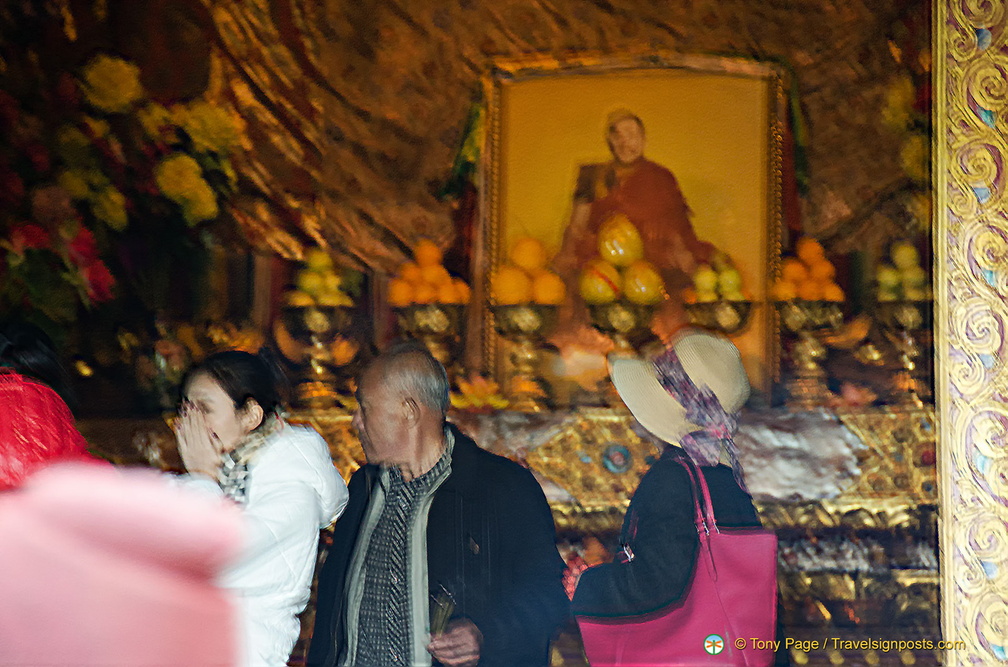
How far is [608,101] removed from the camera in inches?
143

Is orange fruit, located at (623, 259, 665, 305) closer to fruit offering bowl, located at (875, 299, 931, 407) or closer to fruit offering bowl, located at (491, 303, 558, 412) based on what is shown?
fruit offering bowl, located at (491, 303, 558, 412)

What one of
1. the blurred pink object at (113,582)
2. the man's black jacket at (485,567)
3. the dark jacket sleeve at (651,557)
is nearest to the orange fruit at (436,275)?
the man's black jacket at (485,567)

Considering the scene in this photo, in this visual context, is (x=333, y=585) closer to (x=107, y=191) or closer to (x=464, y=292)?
(x=464, y=292)

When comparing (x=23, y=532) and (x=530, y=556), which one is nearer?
(x=23, y=532)

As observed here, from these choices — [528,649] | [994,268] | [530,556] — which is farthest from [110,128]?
[994,268]

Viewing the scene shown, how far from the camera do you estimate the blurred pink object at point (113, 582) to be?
6.07ft

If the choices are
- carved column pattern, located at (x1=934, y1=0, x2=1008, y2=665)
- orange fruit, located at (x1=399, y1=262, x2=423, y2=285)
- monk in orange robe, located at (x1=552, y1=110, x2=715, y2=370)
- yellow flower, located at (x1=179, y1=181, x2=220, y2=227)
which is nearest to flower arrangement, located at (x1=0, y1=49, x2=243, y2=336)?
yellow flower, located at (x1=179, y1=181, x2=220, y2=227)

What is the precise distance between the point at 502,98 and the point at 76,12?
68.9 inches

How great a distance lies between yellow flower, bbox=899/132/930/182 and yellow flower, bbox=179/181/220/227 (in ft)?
8.75

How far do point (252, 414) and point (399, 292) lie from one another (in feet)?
2.34

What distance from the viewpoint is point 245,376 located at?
344 centimetres

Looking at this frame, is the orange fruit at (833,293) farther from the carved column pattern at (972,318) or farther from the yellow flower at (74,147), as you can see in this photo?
the yellow flower at (74,147)

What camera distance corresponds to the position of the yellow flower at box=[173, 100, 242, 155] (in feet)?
12.0

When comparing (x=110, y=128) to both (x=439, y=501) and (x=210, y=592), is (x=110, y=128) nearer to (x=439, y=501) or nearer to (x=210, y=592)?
(x=439, y=501)
